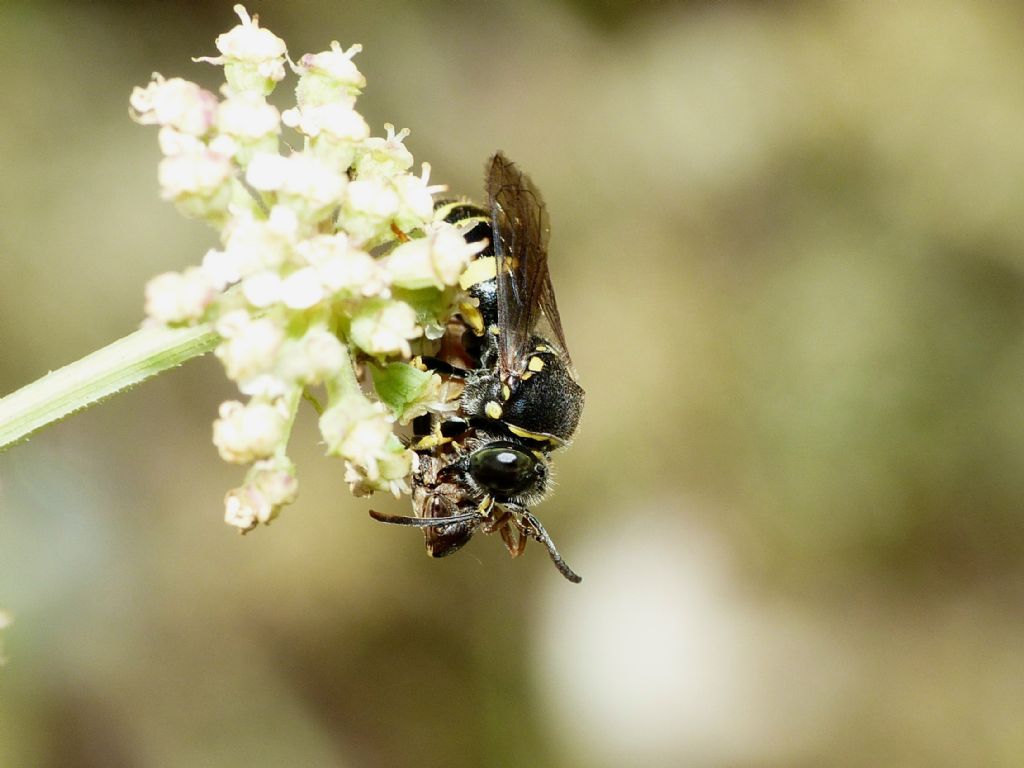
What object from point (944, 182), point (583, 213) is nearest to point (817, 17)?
point (944, 182)

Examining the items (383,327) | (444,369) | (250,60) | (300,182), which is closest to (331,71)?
(250,60)

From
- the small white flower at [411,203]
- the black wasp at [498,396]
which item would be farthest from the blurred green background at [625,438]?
the small white flower at [411,203]

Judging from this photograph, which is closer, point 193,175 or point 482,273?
point 193,175

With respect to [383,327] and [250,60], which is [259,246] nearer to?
[383,327]

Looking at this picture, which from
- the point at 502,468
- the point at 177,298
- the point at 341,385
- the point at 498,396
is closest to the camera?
the point at 177,298

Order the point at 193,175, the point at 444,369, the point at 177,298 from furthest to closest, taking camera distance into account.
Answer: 1. the point at 444,369
2. the point at 193,175
3. the point at 177,298

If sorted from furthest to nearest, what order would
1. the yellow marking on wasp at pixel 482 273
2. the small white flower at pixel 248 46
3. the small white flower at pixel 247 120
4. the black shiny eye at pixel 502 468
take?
the yellow marking on wasp at pixel 482 273 → the black shiny eye at pixel 502 468 → the small white flower at pixel 248 46 → the small white flower at pixel 247 120

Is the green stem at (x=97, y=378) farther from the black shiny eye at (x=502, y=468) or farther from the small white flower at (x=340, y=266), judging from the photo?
the black shiny eye at (x=502, y=468)
